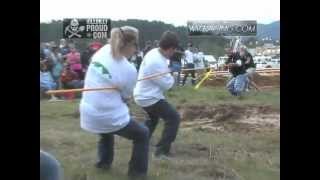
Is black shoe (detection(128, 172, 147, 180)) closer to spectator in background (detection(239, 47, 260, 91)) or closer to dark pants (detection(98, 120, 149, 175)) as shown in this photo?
dark pants (detection(98, 120, 149, 175))

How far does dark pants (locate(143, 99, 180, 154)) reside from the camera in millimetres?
4477

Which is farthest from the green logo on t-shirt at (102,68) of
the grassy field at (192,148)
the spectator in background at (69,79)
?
the grassy field at (192,148)

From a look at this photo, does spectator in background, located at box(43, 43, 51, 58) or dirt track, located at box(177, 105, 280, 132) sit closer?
spectator in background, located at box(43, 43, 51, 58)

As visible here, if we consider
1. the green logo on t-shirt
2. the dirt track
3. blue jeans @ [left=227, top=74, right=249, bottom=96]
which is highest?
the green logo on t-shirt

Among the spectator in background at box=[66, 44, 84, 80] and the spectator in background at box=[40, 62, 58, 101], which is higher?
the spectator in background at box=[66, 44, 84, 80]

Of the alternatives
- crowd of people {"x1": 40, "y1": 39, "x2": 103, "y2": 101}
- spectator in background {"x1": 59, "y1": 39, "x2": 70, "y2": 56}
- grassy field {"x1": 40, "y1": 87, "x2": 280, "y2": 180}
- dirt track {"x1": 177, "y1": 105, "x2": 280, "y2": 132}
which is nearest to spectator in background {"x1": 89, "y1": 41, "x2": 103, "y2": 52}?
crowd of people {"x1": 40, "y1": 39, "x2": 103, "y2": 101}

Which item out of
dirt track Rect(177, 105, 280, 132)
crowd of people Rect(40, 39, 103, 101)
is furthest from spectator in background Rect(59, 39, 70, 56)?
dirt track Rect(177, 105, 280, 132)

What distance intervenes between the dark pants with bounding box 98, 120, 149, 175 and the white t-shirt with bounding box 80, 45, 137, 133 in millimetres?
43

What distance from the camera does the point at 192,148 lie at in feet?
14.9

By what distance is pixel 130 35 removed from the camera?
438 centimetres
